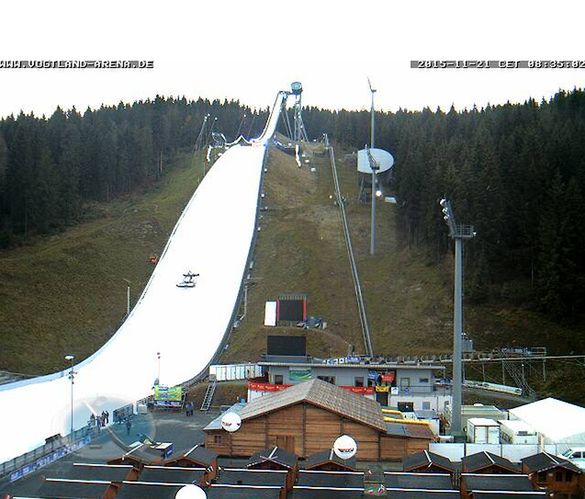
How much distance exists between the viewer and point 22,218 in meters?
43.4

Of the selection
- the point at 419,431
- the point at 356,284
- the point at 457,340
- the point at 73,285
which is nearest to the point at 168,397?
the point at 419,431

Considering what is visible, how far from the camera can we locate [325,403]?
17.9m

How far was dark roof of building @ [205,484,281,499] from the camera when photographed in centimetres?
1251

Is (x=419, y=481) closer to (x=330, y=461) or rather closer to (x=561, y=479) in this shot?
(x=330, y=461)

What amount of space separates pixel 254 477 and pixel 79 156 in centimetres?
4490

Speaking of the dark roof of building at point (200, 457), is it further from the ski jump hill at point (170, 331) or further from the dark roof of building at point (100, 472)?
the ski jump hill at point (170, 331)

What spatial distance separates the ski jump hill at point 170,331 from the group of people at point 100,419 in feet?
1.10

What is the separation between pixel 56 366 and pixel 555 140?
25.5 meters

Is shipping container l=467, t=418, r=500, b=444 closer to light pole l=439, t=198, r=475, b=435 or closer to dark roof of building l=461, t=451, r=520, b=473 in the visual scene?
light pole l=439, t=198, r=475, b=435

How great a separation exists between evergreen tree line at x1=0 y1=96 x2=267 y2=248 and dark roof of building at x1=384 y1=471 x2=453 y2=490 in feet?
108

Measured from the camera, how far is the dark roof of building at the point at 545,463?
14.6 meters

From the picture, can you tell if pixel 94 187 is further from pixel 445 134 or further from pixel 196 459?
pixel 196 459

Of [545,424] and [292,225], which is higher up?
[292,225]

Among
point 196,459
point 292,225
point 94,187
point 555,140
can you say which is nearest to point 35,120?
point 94,187
